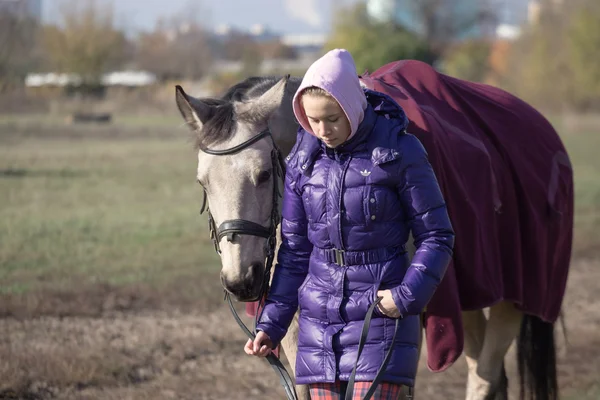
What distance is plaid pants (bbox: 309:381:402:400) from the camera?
3.44 meters

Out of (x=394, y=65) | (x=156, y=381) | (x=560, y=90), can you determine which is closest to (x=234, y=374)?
(x=156, y=381)

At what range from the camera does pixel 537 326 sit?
5.97 m

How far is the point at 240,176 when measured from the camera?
161 inches

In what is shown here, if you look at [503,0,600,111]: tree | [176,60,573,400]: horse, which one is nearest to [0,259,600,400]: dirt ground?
[176,60,573,400]: horse

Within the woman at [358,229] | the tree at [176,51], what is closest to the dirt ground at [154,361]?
the woman at [358,229]

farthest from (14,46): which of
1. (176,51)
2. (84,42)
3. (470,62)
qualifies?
Result: (176,51)

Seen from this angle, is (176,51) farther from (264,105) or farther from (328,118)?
(328,118)

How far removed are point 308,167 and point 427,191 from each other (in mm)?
427

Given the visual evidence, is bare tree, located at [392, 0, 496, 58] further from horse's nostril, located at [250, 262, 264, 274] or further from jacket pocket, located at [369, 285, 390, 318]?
jacket pocket, located at [369, 285, 390, 318]

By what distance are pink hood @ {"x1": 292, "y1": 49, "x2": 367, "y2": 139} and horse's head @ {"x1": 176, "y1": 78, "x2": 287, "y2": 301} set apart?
74 centimetres

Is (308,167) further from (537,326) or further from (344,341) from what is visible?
(537,326)

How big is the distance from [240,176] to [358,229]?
0.83m

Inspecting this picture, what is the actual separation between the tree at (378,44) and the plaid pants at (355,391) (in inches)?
1676

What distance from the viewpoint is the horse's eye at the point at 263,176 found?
13.6ft
